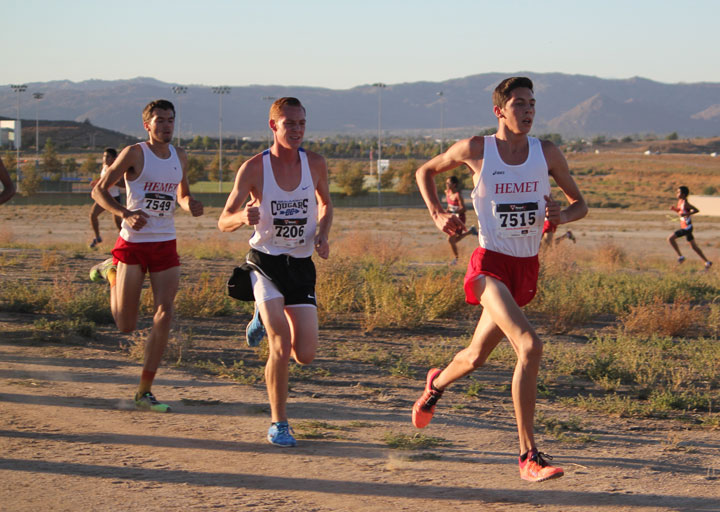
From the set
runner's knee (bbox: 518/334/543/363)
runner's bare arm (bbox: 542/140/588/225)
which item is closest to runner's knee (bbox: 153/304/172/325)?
runner's knee (bbox: 518/334/543/363)

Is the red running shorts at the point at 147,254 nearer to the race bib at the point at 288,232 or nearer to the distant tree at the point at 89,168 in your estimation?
the race bib at the point at 288,232

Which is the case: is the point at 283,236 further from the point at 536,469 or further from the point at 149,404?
the point at 536,469

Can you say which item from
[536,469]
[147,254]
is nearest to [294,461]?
[536,469]

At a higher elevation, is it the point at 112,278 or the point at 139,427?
the point at 112,278

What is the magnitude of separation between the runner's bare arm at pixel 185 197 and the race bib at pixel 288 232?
116cm

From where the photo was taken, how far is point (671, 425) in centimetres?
676

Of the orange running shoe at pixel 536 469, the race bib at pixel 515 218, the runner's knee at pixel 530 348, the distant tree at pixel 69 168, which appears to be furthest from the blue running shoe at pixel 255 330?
the distant tree at pixel 69 168

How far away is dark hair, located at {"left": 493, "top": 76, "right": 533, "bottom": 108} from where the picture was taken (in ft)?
18.4

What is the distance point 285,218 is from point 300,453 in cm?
150

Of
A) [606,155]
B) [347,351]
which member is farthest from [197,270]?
[606,155]

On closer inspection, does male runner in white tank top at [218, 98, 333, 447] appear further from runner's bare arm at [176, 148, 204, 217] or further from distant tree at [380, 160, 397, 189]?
distant tree at [380, 160, 397, 189]

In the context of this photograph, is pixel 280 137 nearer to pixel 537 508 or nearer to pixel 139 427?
pixel 139 427

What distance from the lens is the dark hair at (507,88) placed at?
560cm

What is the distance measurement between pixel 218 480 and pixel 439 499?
4.05 feet
